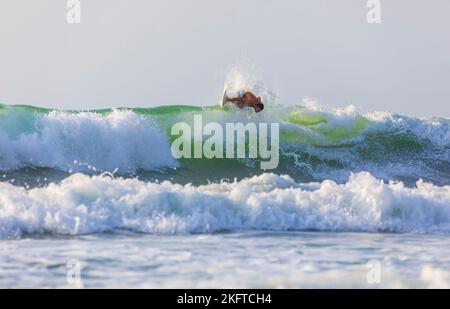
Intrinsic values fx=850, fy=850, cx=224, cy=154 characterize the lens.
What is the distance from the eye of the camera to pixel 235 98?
2202 cm

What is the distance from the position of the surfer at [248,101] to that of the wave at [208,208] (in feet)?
27.1

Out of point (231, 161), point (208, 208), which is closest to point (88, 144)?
point (231, 161)

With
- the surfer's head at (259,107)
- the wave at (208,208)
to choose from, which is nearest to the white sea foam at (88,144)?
the surfer's head at (259,107)

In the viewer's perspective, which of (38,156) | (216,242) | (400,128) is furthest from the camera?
(400,128)

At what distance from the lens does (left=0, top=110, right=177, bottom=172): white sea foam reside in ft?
58.6

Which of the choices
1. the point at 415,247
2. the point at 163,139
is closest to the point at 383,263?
the point at 415,247

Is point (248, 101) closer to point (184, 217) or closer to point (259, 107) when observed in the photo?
point (259, 107)

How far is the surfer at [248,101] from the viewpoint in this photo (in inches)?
865

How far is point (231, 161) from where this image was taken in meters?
20.1

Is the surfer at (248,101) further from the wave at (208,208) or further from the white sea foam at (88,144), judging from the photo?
the wave at (208,208)

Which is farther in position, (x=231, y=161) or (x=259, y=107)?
(x=259, y=107)

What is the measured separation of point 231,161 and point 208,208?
323 inches
